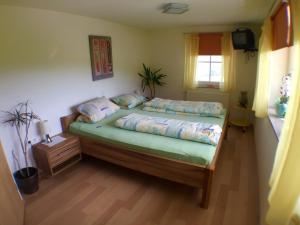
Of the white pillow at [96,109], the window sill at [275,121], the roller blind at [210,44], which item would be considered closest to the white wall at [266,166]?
the window sill at [275,121]

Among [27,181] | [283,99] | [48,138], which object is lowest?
[27,181]

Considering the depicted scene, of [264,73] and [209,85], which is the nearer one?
[264,73]

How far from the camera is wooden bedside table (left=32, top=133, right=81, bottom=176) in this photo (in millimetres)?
→ 2359

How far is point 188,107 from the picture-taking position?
3346 mm

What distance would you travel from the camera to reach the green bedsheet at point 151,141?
2.02 meters

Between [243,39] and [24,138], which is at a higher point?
[243,39]

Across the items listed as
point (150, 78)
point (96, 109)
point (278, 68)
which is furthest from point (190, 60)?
point (96, 109)

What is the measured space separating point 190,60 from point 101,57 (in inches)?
78.6

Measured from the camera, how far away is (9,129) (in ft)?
7.35

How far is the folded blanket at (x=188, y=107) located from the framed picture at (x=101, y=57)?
38.0 inches

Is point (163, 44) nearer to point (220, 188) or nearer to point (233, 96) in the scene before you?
point (233, 96)

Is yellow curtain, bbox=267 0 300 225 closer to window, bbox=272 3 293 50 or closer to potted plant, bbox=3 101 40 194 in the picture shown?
window, bbox=272 3 293 50

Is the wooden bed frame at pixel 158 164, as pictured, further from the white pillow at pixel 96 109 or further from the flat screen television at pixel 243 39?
the flat screen television at pixel 243 39

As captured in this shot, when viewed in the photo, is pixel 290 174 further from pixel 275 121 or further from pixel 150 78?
pixel 150 78
